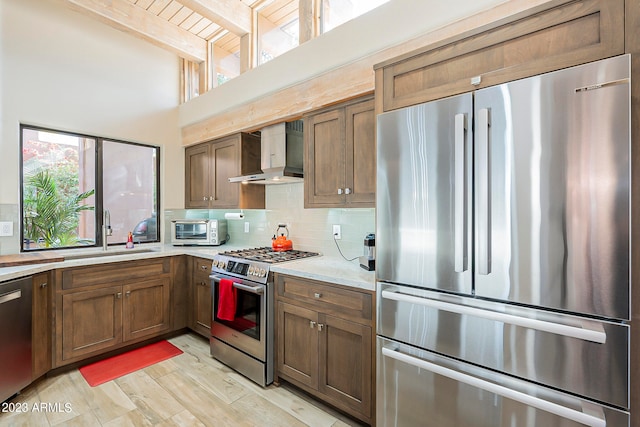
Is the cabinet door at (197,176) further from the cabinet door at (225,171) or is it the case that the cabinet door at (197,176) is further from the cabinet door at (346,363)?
the cabinet door at (346,363)

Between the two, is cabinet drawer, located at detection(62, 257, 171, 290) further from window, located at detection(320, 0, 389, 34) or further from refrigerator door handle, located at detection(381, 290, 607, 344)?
window, located at detection(320, 0, 389, 34)

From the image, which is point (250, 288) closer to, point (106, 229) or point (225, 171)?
point (225, 171)

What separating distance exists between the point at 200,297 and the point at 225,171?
54.2 inches

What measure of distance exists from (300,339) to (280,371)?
1.21ft

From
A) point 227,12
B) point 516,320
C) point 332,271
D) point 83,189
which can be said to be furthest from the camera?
point 83,189

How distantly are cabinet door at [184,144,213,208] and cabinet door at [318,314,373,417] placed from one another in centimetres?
234

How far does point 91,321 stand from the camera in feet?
8.87

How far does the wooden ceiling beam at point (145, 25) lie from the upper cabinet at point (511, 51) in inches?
112

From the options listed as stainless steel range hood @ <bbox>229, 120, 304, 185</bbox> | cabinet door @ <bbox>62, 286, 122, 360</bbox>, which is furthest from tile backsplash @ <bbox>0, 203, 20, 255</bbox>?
stainless steel range hood @ <bbox>229, 120, 304, 185</bbox>

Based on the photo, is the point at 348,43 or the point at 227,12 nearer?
the point at 348,43

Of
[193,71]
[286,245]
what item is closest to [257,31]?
[193,71]

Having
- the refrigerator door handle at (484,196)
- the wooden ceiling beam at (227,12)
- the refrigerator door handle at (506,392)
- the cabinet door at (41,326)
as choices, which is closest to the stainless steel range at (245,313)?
the refrigerator door handle at (506,392)

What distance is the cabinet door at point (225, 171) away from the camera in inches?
130

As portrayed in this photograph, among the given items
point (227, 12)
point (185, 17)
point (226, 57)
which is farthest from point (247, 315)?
point (185, 17)
